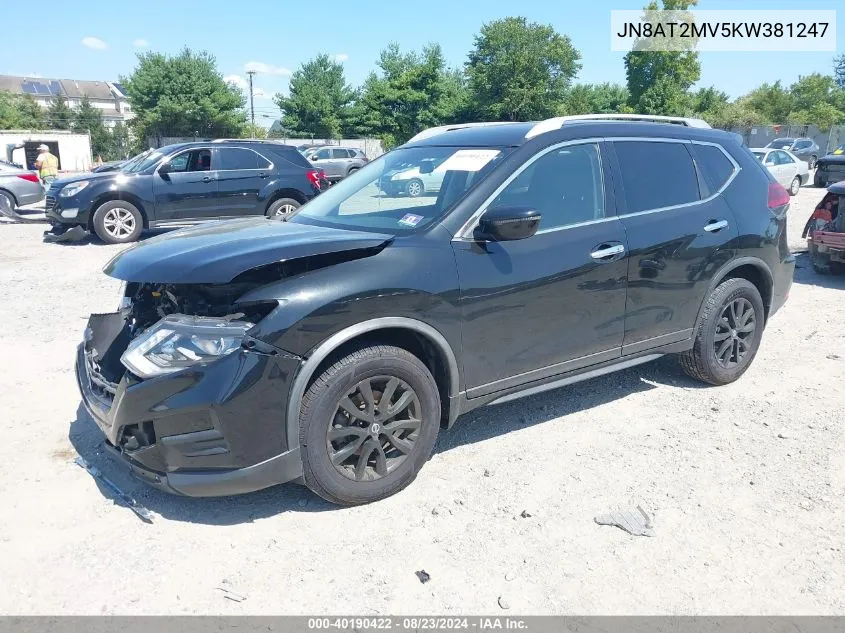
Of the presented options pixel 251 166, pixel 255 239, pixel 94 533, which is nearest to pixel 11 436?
pixel 94 533

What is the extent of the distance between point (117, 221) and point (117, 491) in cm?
925

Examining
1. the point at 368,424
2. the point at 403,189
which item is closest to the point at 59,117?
the point at 403,189

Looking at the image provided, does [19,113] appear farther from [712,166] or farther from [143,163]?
[712,166]

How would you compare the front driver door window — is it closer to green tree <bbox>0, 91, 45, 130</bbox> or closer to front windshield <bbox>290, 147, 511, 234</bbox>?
front windshield <bbox>290, 147, 511, 234</bbox>

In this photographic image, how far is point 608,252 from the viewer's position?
153 inches

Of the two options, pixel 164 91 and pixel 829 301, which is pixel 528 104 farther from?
pixel 829 301

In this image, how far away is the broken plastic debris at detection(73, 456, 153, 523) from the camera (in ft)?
10.5

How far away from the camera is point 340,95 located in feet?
184

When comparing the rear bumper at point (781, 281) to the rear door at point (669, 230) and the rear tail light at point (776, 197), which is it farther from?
the rear door at point (669, 230)

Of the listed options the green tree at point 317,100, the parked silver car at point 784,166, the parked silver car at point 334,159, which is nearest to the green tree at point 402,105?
the green tree at point 317,100

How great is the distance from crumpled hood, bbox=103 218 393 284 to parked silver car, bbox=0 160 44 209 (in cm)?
1327

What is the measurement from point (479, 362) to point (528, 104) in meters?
63.8

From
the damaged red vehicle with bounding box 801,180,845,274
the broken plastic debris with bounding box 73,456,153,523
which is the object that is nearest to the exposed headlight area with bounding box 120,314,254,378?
the broken plastic debris with bounding box 73,456,153,523

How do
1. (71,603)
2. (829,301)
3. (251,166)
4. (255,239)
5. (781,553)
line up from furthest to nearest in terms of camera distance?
(251,166)
(829,301)
(255,239)
(781,553)
(71,603)
